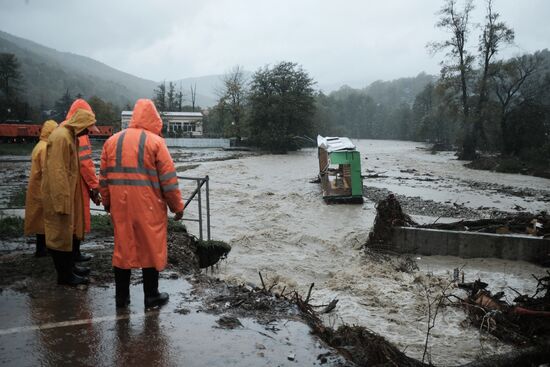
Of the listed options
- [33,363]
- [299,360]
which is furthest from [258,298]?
[33,363]

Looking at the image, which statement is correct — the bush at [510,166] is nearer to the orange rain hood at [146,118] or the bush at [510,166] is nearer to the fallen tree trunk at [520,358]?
the fallen tree trunk at [520,358]

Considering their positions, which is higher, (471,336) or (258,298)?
(258,298)

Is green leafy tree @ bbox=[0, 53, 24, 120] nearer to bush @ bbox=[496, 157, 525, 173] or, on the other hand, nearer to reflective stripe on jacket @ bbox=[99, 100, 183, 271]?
bush @ bbox=[496, 157, 525, 173]

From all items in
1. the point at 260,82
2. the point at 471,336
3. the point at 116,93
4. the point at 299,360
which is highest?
the point at 116,93

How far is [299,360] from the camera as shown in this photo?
10.8 feet

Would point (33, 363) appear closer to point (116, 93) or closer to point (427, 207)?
point (427, 207)

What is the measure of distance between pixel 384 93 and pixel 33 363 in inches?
7457

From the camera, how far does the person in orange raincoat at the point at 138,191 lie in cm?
388

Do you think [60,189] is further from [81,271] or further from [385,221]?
[385,221]

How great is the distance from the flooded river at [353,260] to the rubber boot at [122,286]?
82.6 inches

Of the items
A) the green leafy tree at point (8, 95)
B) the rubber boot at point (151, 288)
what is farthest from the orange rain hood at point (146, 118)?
the green leafy tree at point (8, 95)

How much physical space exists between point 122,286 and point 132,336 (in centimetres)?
73

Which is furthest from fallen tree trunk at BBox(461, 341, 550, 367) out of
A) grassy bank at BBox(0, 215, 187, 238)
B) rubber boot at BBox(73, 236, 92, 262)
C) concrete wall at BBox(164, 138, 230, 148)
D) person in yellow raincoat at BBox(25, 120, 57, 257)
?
concrete wall at BBox(164, 138, 230, 148)

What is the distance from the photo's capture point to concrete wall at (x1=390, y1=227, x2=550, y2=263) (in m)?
9.02
